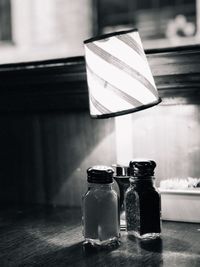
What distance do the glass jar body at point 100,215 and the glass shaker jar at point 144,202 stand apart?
64mm

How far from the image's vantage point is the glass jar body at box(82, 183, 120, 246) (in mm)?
1071

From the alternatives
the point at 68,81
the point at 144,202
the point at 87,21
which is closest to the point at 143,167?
the point at 144,202

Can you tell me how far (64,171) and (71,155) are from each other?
0.08 meters

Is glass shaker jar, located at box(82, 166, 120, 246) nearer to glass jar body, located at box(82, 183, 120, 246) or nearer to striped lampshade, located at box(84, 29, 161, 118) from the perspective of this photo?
glass jar body, located at box(82, 183, 120, 246)

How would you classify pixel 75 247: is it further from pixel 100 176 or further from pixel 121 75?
pixel 121 75

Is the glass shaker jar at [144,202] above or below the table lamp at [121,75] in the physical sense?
below

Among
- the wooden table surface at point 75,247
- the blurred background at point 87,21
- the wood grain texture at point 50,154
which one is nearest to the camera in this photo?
the wooden table surface at point 75,247

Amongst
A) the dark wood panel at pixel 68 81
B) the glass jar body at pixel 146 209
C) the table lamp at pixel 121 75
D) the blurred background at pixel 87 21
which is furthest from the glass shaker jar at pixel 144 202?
the blurred background at pixel 87 21

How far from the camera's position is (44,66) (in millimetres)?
1662

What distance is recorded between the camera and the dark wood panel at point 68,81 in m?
1.46

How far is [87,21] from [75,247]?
7.58 ft

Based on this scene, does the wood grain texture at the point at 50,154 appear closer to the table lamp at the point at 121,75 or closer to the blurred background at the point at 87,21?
the table lamp at the point at 121,75

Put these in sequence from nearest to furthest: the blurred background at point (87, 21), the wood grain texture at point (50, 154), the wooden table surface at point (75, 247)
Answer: the wooden table surface at point (75, 247)
the wood grain texture at point (50, 154)
the blurred background at point (87, 21)

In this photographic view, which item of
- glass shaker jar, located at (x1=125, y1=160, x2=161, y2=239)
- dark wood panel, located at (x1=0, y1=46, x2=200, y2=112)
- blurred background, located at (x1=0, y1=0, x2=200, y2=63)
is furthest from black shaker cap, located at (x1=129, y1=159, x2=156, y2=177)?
blurred background, located at (x1=0, y1=0, x2=200, y2=63)
